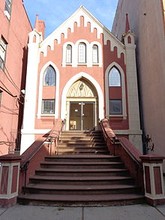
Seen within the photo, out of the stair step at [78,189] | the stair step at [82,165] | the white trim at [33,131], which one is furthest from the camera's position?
the white trim at [33,131]

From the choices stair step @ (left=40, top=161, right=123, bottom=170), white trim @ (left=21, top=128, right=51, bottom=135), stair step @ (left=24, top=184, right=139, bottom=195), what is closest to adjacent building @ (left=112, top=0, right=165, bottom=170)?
stair step @ (left=40, top=161, right=123, bottom=170)

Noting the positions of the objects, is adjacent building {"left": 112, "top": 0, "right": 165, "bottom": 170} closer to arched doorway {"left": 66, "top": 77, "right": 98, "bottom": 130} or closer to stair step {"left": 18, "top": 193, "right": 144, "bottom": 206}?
arched doorway {"left": 66, "top": 77, "right": 98, "bottom": 130}

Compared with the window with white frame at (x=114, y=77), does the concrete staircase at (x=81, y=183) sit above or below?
below

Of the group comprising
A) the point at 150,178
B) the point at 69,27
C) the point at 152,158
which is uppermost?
the point at 69,27

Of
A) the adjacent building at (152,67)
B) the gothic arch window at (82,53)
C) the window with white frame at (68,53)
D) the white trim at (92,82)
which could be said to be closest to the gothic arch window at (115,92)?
the white trim at (92,82)

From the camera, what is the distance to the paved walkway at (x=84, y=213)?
4.26 metres

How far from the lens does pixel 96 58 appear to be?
13930 mm

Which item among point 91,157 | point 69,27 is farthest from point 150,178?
point 69,27

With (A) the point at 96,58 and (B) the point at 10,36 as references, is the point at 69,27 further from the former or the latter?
(B) the point at 10,36

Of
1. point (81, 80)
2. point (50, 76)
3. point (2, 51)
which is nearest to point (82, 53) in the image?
point (81, 80)

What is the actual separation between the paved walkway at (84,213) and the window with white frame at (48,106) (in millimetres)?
8340

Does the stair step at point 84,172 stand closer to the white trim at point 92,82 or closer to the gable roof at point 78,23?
the white trim at point 92,82

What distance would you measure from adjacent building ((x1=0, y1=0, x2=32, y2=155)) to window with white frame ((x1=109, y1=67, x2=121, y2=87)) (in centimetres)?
627

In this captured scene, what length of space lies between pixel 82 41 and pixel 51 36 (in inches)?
87.1
